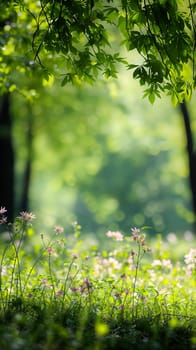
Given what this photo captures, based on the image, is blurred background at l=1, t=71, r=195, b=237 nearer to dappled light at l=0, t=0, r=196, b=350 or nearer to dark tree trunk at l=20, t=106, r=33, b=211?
dark tree trunk at l=20, t=106, r=33, b=211

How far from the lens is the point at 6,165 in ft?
40.9

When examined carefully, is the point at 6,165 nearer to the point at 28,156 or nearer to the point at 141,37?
the point at 28,156

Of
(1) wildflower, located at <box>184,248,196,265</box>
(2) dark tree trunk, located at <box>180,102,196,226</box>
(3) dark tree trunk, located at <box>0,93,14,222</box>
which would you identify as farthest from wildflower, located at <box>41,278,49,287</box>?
(2) dark tree trunk, located at <box>180,102,196,226</box>

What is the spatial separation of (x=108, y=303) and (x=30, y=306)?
0.83 m

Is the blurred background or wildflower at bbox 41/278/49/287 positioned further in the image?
the blurred background

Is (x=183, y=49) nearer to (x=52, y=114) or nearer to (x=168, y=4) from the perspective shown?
(x=168, y=4)

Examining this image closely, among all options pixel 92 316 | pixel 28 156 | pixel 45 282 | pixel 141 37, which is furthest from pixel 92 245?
pixel 28 156

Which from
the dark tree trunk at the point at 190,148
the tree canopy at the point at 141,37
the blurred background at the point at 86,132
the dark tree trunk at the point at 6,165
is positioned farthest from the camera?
the blurred background at the point at 86,132

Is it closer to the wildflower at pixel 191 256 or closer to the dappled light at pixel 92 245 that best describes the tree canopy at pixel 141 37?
the dappled light at pixel 92 245

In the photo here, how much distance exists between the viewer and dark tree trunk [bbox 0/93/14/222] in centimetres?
1215

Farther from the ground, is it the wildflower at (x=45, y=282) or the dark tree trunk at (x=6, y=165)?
the dark tree trunk at (x=6, y=165)

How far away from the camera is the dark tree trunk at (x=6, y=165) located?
39.9 feet

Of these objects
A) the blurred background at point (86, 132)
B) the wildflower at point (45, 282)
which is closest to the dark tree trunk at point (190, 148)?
the blurred background at point (86, 132)

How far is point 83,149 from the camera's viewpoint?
725 inches
